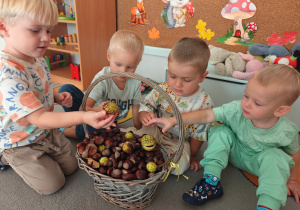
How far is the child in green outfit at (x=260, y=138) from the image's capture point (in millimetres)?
824

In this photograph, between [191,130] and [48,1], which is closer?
[48,1]

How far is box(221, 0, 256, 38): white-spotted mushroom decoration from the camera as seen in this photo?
1632mm

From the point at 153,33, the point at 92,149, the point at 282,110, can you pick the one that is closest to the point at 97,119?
the point at 92,149

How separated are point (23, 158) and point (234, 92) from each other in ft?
4.55

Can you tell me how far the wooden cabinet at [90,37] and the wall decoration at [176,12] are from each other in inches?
21.6

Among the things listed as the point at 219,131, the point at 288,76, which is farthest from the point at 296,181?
the point at 288,76

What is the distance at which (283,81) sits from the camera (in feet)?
2.69

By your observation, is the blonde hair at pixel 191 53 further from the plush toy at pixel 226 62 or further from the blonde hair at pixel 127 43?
the plush toy at pixel 226 62

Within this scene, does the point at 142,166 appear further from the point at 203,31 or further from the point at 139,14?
the point at 139,14

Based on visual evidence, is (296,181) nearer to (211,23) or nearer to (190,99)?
(190,99)

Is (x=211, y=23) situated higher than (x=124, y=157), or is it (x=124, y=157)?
(x=211, y=23)

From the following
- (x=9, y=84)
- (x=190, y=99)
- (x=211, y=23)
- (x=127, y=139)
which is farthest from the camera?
(x=211, y=23)

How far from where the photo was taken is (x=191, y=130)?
44.4 inches

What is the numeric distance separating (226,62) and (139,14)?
100 centimetres
